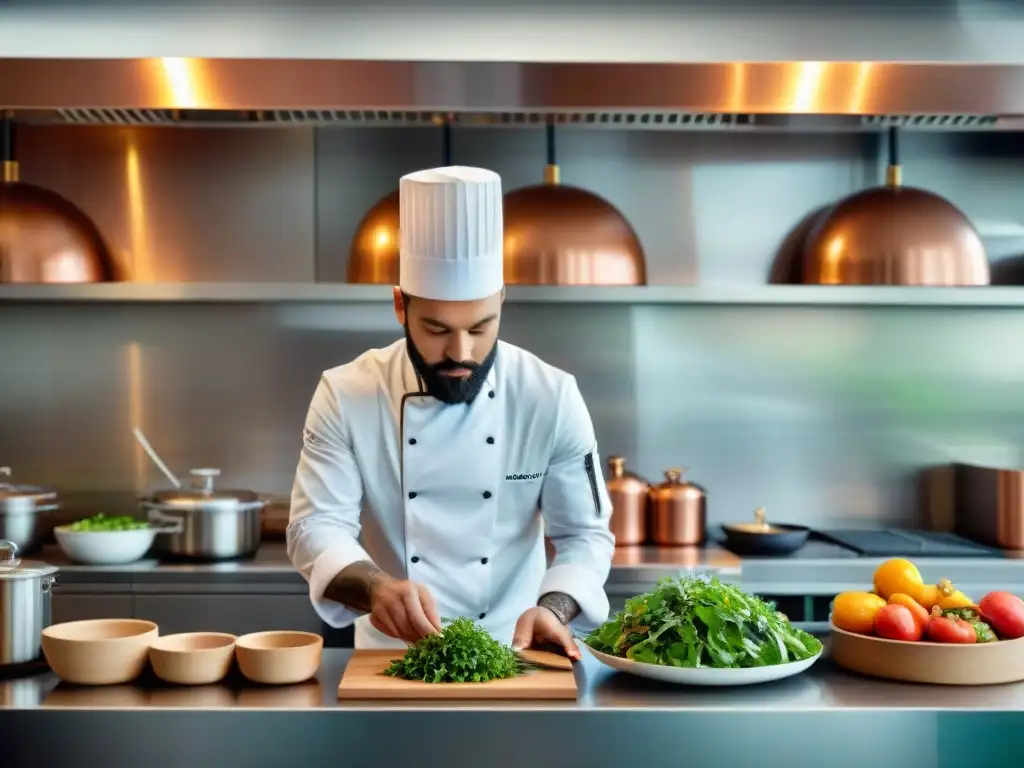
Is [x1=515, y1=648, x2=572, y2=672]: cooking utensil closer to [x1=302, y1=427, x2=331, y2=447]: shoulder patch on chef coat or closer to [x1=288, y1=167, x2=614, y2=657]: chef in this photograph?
[x1=288, y1=167, x2=614, y2=657]: chef

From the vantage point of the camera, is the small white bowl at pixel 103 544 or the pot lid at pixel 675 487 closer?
the small white bowl at pixel 103 544

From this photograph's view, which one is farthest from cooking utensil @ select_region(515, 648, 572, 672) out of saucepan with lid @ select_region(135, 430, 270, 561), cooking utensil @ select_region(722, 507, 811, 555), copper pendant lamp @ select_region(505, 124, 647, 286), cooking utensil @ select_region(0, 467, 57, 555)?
cooking utensil @ select_region(0, 467, 57, 555)

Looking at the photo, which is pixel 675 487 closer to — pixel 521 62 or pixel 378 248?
pixel 378 248

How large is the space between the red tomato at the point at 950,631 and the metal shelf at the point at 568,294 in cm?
193

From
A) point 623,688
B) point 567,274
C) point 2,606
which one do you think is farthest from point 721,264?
point 2,606

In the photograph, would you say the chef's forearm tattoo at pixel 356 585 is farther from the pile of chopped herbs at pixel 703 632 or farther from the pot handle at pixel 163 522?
the pot handle at pixel 163 522

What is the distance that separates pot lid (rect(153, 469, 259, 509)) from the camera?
12.3 feet

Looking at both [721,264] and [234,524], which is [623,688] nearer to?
[234,524]

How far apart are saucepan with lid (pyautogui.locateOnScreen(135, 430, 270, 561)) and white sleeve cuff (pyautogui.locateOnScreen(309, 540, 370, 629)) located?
1435 mm

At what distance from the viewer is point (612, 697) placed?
184 cm

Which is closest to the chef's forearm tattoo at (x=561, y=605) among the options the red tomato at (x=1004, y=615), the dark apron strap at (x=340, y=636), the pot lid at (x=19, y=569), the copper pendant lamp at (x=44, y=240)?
the red tomato at (x=1004, y=615)

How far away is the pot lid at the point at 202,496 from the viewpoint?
3.76m

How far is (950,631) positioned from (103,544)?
2664 mm

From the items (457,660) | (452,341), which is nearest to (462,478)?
(452,341)
